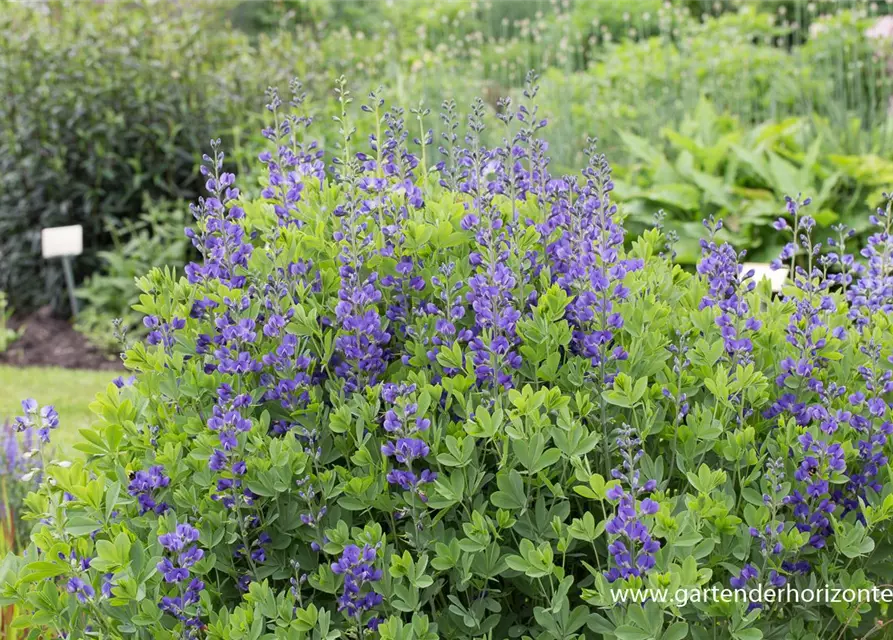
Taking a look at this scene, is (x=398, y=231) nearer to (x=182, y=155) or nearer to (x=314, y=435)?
(x=314, y=435)

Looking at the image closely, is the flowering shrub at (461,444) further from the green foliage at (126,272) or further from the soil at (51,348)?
the green foliage at (126,272)

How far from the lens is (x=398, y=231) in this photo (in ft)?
6.07

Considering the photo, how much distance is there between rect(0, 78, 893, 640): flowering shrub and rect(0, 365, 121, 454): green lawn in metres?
3.23

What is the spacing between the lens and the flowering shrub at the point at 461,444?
157 cm

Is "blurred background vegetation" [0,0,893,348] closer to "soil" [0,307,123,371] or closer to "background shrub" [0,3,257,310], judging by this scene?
"background shrub" [0,3,257,310]

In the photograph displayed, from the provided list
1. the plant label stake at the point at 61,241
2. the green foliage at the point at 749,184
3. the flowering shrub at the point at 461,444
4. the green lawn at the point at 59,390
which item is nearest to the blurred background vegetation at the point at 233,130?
the green foliage at the point at 749,184

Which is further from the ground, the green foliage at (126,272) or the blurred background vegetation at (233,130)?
the blurred background vegetation at (233,130)

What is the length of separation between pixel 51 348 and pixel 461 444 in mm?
5367

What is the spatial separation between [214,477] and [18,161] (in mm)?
5816

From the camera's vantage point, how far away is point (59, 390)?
552cm

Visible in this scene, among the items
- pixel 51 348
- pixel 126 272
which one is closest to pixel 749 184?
pixel 126 272

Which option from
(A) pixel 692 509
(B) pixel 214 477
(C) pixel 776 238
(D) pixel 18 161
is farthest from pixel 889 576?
(D) pixel 18 161

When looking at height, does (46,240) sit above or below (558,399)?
below

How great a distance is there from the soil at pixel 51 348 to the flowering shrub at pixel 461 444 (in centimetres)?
442
